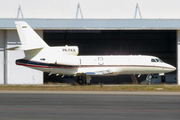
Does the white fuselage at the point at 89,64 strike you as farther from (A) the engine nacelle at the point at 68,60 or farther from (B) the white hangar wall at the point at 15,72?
(B) the white hangar wall at the point at 15,72

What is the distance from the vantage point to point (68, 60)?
3212cm

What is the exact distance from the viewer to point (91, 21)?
116 ft

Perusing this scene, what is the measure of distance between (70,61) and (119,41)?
707 inches

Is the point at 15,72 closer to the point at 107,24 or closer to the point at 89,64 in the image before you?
the point at 89,64

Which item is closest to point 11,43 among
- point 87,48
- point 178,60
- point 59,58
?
point 59,58

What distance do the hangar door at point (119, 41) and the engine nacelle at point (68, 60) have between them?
15.6 meters

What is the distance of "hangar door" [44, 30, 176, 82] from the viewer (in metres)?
47.9

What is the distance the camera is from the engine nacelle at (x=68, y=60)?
32.0 m
